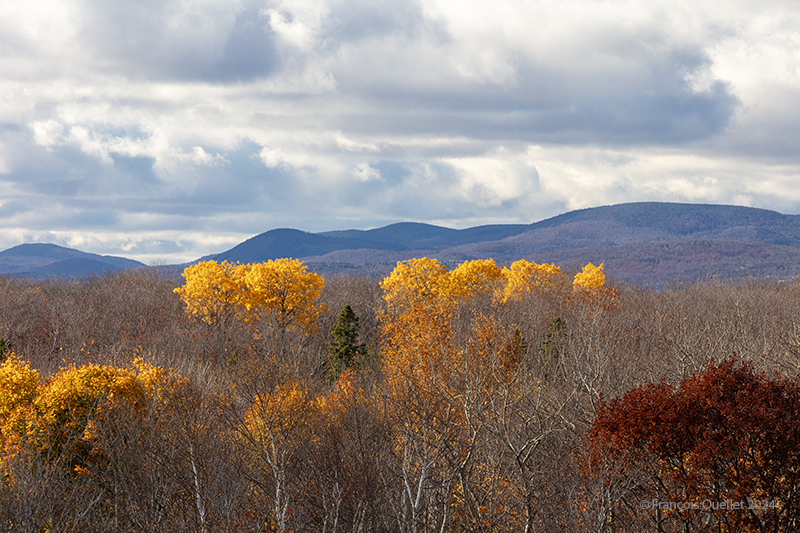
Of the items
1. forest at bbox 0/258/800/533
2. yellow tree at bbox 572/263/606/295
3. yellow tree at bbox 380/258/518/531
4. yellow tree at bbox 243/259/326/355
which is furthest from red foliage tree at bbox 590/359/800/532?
yellow tree at bbox 572/263/606/295

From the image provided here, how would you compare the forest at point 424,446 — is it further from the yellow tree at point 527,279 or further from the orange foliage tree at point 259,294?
the yellow tree at point 527,279

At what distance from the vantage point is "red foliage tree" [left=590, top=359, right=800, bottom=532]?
18094mm

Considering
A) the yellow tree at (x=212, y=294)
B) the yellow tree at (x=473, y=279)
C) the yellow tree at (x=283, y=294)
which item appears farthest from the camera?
the yellow tree at (x=473, y=279)

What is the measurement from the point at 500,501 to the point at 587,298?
60262mm

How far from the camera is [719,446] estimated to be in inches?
719

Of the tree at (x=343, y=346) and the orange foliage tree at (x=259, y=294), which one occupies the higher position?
the orange foliage tree at (x=259, y=294)

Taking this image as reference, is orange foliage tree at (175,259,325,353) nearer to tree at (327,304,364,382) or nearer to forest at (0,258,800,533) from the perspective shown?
tree at (327,304,364,382)

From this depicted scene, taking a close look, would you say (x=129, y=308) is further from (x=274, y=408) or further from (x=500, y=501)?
(x=500, y=501)

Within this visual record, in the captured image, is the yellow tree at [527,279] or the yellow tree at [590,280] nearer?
the yellow tree at [590,280]

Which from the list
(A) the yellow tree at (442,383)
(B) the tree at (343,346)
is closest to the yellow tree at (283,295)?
(A) the yellow tree at (442,383)

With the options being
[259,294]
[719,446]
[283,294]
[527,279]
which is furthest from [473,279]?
[719,446]

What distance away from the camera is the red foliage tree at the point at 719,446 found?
59.4ft

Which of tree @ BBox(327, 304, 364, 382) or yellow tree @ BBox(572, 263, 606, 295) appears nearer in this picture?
tree @ BBox(327, 304, 364, 382)


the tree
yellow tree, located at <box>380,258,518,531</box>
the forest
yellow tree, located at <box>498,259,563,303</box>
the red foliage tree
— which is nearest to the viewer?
the red foliage tree
